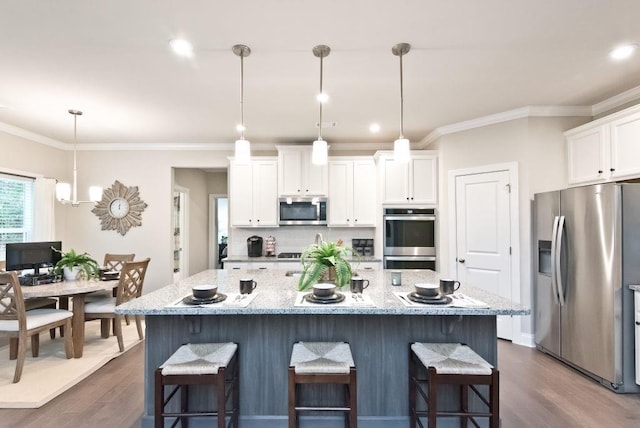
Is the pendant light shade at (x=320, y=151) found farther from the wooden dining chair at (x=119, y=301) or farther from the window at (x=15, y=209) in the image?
the window at (x=15, y=209)

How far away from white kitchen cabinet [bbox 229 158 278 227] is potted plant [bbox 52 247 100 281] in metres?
1.80

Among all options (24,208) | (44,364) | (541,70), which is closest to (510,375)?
(541,70)

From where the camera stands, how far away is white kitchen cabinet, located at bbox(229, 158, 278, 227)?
492 centimetres

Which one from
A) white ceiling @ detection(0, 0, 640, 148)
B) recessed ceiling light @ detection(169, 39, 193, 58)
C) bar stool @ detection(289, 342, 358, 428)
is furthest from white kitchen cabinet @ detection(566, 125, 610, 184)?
recessed ceiling light @ detection(169, 39, 193, 58)

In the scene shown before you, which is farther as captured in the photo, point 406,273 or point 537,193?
point 537,193

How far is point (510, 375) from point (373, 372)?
164cm

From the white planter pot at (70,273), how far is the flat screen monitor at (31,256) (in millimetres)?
406

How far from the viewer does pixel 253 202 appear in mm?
4926

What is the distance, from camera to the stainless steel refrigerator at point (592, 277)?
2715 millimetres

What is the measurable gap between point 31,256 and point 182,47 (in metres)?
3.07

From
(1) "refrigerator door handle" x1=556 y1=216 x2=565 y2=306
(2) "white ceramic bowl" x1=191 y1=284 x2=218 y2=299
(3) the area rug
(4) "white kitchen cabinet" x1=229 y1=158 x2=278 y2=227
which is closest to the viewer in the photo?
(2) "white ceramic bowl" x1=191 y1=284 x2=218 y2=299

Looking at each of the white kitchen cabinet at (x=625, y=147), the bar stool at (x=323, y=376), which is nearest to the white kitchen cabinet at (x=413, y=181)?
the white kitchen cabinet at (x=625, y=147)

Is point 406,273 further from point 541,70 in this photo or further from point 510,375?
point 541,70

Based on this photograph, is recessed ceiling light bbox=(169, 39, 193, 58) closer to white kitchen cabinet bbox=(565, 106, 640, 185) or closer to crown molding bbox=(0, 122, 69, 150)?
crown molding bbox=(0, 122, 69, 150)
